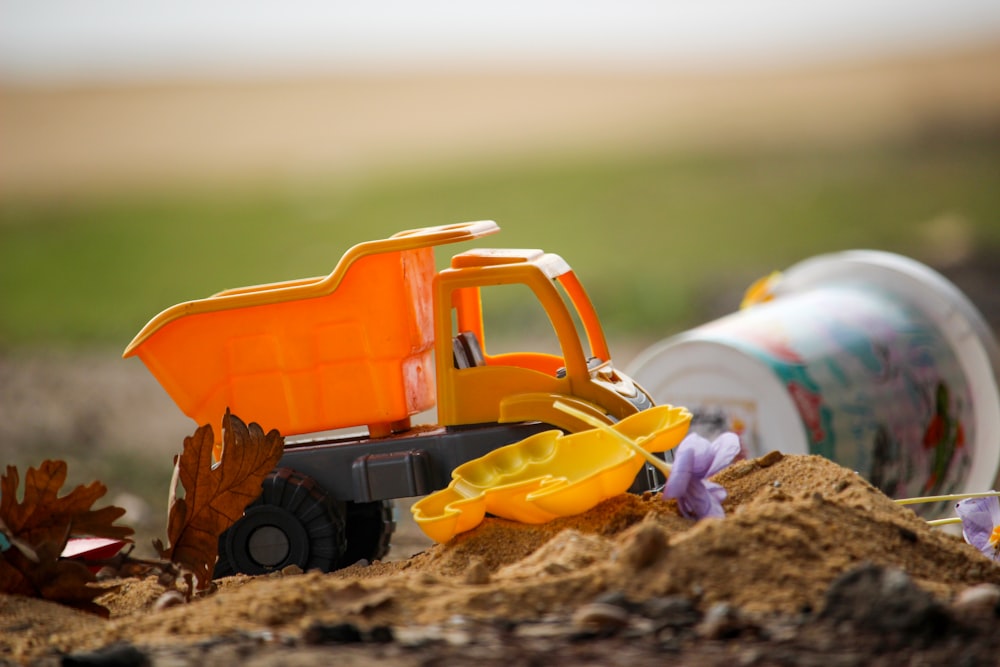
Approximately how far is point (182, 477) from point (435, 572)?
1.85ft

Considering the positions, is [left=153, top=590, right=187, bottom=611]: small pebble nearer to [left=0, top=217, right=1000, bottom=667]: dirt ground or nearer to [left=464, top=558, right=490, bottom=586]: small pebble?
[left=0, top=217, right=1000, bottom=667]: dirt ground

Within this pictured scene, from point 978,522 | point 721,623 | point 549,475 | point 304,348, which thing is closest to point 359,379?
point 304,348

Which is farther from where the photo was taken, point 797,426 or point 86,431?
point 86,431

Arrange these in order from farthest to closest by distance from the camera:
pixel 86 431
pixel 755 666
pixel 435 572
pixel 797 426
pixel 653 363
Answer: pixel 86 431, pixel 653 363, pixel 797 426, pixel 435 572, pixel 755 666

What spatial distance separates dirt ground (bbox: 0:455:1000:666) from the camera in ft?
4.80

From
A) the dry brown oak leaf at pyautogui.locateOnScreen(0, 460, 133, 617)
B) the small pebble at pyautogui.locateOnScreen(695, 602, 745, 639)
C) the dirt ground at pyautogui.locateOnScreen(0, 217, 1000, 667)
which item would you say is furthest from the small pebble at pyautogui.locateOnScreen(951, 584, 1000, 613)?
the dry brown oak leaf at pyautogui.locateOnScreen(0, 460, 133, 617)

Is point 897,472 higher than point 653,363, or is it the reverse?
point 653,363

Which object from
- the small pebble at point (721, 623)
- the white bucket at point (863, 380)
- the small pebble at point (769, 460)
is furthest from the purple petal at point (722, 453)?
the white bucket at point (863, 380)

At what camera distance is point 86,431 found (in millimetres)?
5492

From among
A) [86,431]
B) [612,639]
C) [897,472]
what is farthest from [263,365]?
[86,431]

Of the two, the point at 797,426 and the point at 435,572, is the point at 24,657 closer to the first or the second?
the point at 435,572

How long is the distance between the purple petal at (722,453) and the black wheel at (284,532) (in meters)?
0.87

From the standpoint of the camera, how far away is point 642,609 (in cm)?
156

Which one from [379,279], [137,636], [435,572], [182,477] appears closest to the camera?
[137,636]
